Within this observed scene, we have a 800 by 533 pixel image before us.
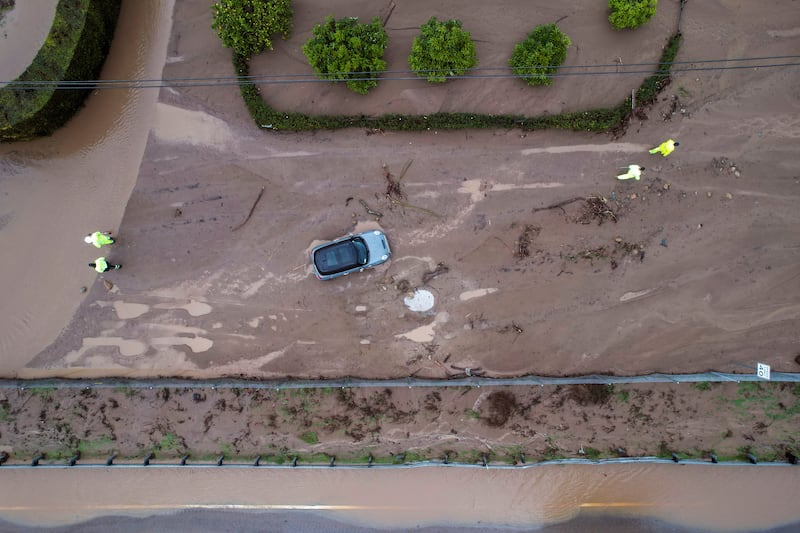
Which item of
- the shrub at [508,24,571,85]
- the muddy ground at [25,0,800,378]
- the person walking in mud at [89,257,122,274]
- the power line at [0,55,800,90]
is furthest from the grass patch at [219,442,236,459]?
the shrub at [508,24,571,85]

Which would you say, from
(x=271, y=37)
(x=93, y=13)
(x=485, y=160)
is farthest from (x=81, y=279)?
(x=485, y=160)

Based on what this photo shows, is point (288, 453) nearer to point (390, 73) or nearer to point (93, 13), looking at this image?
point (390, 73)

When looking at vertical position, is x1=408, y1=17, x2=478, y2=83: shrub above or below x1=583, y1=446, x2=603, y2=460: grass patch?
above

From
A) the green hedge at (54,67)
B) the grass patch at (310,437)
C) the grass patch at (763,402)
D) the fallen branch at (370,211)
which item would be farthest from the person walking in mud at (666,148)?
the green hedge at (54,67)

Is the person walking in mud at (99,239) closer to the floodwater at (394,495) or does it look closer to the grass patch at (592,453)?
the floodwater at (394,495)

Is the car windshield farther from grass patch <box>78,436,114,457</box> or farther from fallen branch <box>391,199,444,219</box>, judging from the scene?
grass patch <box>78,436,114,457</box>

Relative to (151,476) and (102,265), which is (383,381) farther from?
Answer: (102,265)
